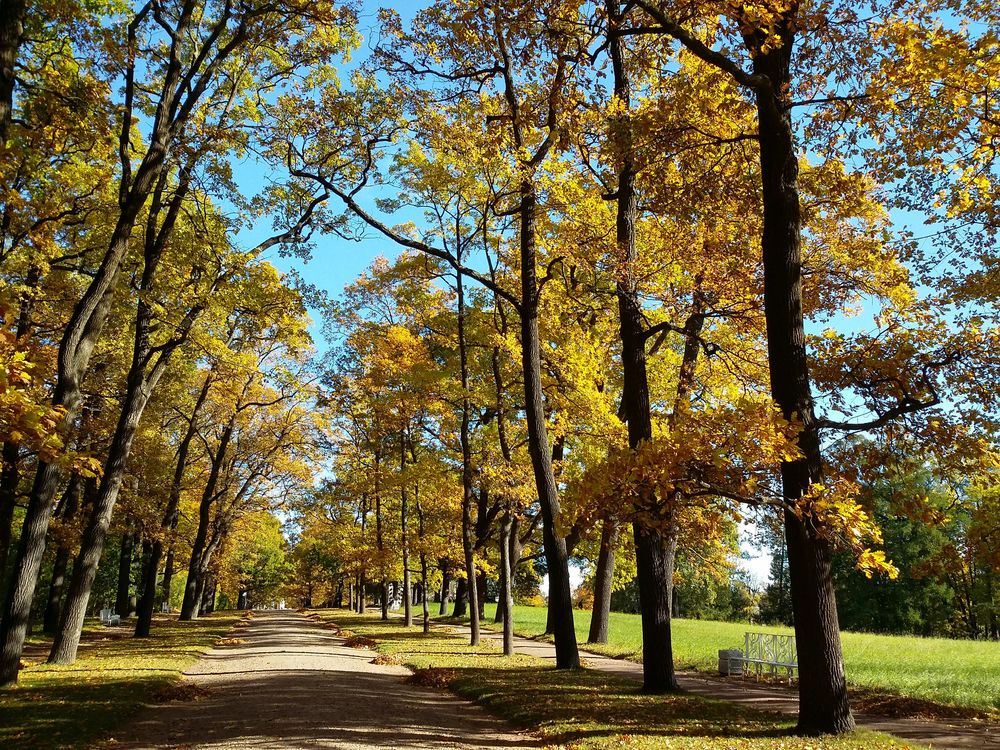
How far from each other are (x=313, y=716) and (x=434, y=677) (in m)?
4.40

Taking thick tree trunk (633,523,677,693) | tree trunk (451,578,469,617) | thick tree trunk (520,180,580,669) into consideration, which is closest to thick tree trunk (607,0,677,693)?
thick tree trunk (633,523,677,693)

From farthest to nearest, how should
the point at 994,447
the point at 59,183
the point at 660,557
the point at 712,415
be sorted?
the point at 59,183
the point at 660,557
the point at 994,447
the point at 712,415

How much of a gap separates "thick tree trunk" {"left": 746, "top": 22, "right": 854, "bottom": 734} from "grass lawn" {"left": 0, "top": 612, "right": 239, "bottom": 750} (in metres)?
7.57

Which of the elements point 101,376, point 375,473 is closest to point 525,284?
point 375,473

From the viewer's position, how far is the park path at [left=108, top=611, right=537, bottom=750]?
22.5 feet

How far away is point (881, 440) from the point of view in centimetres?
774

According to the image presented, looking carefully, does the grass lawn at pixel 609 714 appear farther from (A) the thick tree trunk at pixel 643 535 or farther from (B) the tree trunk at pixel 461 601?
(B) the tree trunk at pixel 461 601

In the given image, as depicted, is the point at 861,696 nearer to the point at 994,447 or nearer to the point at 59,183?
the point at 994,447

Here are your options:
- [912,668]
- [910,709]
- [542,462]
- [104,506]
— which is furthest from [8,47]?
[912,668]

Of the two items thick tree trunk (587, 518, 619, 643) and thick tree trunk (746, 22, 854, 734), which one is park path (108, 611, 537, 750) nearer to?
thick tree trunk (746, 22, 854, 734)

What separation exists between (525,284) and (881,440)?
7.24 metres

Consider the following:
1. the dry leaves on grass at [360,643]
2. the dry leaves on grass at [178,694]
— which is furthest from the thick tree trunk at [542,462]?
the dry leaves on grass at [360,643]

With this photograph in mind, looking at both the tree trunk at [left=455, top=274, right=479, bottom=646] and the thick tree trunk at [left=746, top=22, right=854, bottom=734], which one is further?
the tree trunk at [left=455, top=274, right=479, bottom=646]

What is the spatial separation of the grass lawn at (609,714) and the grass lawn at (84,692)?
4724 millimetres
